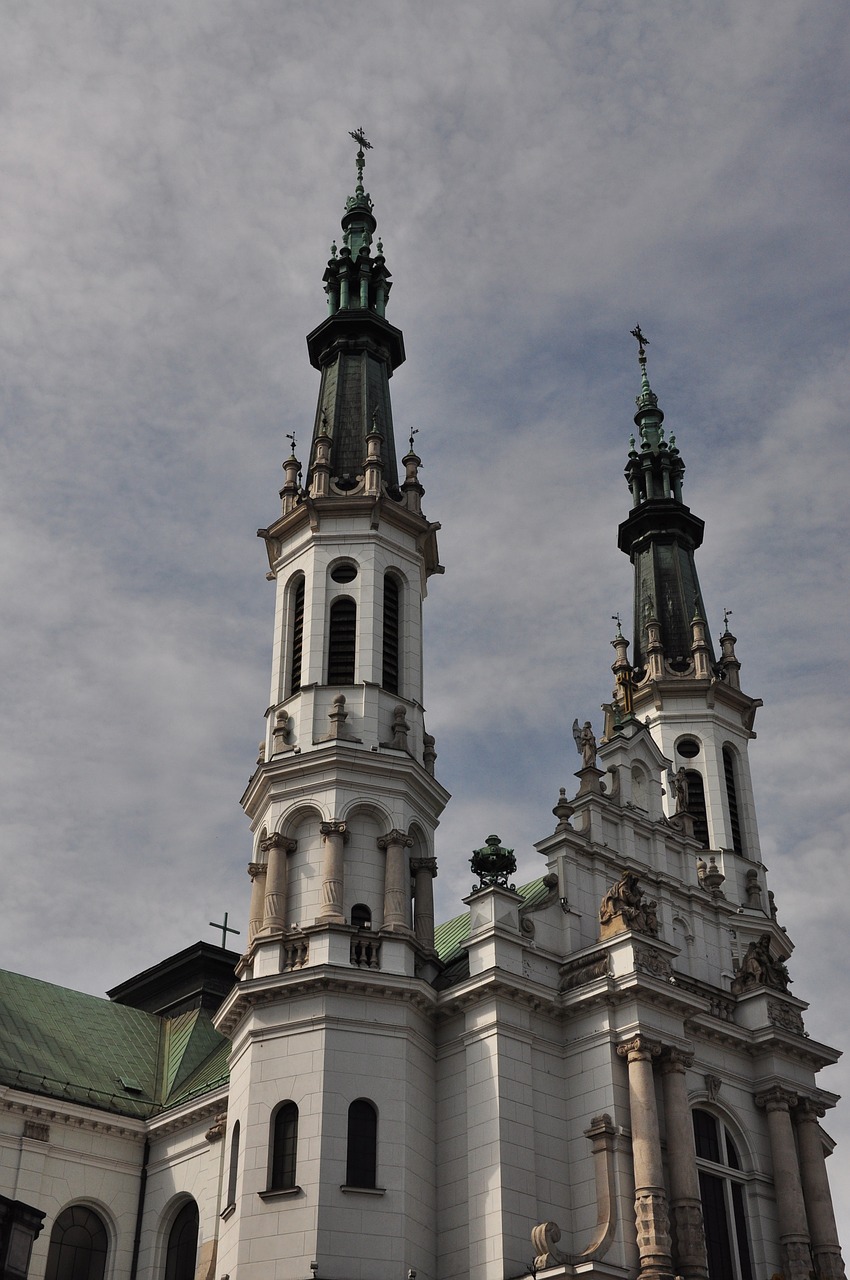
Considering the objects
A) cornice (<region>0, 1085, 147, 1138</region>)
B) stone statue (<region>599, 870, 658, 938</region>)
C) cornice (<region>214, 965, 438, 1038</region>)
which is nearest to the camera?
cornice (<region>214, 965, 438, 1038</region>)

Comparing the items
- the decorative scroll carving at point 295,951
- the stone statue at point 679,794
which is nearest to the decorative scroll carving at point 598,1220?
the decorative scroll carving at point 295,951

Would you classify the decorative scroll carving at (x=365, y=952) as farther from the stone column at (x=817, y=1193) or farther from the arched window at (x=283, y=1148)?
the stone column at (x=817, y=1193)

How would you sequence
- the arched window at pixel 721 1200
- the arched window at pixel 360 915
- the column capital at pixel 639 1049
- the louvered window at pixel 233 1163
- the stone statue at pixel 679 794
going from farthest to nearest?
1. the stone statue at pixel 679 794
2. the arched window at pixel 360 915
3. the arched window at pixel 721 1200
4. the louvered window at pixel 233 1163
5. the column capital at pixel 639 1049

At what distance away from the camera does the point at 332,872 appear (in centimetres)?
4412

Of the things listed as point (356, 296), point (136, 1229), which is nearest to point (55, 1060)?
point (136, 1229)

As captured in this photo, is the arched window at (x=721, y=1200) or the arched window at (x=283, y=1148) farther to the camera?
the arched window at (x=721, y=1200)

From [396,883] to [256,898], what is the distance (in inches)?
173

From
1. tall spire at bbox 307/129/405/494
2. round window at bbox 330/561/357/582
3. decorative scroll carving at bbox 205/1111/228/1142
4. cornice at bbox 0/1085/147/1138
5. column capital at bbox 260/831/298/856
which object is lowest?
decorative scroll carving at bbox 205/1111/228/1142

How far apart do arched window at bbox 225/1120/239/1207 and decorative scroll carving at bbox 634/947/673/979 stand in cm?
1213

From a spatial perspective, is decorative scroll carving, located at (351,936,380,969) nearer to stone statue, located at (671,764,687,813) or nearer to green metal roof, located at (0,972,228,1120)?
green metal roof, located at (0,972,228,1120)

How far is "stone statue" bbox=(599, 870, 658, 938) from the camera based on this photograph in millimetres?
43844

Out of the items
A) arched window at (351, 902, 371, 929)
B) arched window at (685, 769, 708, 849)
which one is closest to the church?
arched window at (351, 902, 371, 929)

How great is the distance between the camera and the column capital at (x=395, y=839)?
149 feet

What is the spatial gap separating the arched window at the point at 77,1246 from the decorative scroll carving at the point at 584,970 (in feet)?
56.7
